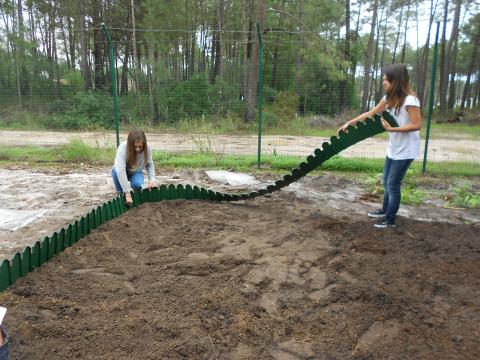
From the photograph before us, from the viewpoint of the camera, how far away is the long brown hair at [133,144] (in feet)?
14.1

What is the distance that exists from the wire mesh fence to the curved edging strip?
3.07 meters

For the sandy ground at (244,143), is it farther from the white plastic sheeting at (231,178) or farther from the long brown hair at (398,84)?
the long brown hair at (398,84)

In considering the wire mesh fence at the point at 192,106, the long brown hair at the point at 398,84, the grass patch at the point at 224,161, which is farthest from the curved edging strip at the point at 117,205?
the wire mesh fence at the point at 192,106

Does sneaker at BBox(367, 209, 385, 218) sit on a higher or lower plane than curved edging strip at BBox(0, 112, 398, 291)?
lower

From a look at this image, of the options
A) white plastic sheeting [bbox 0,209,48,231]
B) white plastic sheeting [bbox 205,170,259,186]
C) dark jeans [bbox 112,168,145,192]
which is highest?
dark jeans [bbox 112,168,145,192]

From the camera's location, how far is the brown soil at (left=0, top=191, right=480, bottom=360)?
2203 millimetres

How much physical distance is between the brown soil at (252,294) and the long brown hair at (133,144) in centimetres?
71

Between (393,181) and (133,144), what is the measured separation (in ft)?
8.74

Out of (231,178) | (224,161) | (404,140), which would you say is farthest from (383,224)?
(224,161)

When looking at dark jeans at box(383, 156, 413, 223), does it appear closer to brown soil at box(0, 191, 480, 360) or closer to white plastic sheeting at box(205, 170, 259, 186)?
brown soil at box(0, 191, 480, 360)

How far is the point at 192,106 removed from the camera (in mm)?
8812

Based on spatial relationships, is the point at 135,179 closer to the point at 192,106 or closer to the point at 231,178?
the point at 231,178

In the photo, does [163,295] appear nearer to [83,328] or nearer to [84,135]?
[83,328]

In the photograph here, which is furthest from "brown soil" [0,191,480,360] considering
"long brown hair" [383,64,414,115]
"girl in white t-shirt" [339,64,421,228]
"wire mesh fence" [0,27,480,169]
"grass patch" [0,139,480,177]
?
"wire mesh fence" [0,27,480,169]
